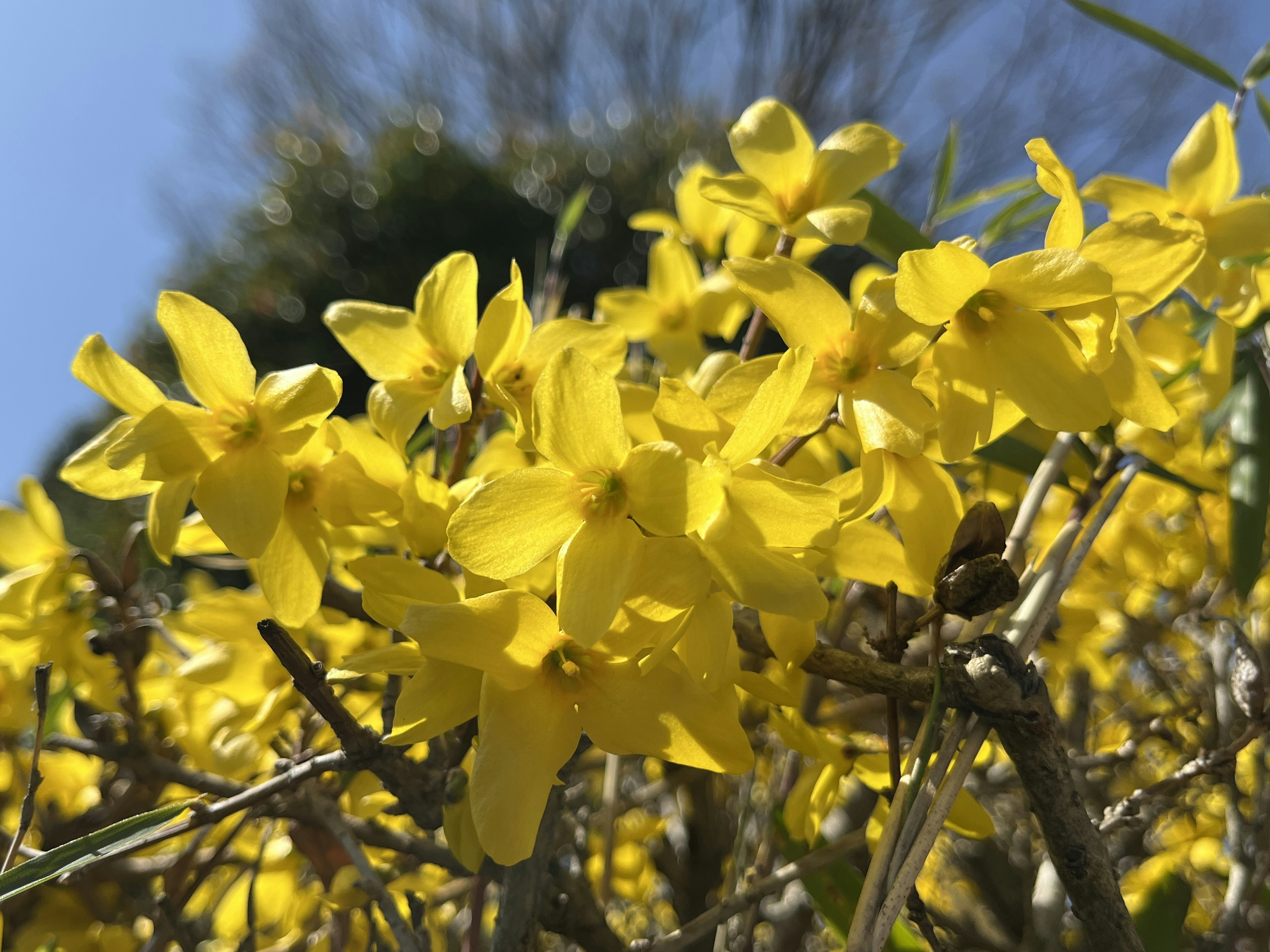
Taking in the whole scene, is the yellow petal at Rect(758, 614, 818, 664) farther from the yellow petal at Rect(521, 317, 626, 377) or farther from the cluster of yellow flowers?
the yellow petal at Rect(521, 317, 626, 377)

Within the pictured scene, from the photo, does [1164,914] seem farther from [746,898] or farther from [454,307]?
[454,307]

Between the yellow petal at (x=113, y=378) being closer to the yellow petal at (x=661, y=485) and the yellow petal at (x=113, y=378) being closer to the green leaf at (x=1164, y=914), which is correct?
the yellow petal at (x=661, y=485)

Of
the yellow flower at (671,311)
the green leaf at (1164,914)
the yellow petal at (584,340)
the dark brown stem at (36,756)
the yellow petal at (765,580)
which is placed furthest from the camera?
the yellow flower at (671,311)

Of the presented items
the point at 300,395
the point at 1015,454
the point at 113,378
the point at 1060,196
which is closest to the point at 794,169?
the point at 1060,196

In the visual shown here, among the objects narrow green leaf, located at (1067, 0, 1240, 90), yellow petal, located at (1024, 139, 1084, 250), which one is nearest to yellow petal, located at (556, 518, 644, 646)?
yellow petal, located at (1024, 139, 1084, 250)

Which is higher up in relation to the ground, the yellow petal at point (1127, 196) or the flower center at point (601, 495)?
the flower center at point (601, 495)

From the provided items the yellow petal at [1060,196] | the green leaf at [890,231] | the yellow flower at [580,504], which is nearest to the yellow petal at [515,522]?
the yellow flower at [580,504]
